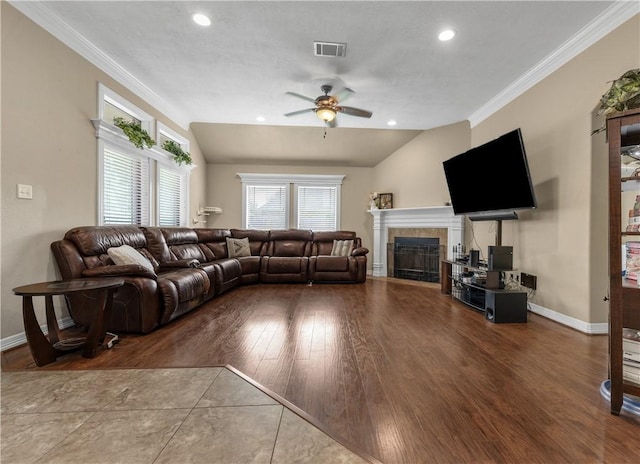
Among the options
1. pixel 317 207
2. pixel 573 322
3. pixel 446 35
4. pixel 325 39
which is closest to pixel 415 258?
pixel 317 207

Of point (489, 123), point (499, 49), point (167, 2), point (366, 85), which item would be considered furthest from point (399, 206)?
point (167, 2)

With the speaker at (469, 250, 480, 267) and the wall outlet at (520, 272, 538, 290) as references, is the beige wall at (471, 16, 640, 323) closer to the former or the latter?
the wall outlet at (520, 272, 538, 290)

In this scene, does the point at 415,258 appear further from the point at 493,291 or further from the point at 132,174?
the point at 132,174

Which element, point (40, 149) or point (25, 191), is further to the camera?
point (40, 149)

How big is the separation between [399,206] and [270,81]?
3.79 m

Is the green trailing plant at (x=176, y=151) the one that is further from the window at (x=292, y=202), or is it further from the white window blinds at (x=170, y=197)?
the window at (x=292, y=202)

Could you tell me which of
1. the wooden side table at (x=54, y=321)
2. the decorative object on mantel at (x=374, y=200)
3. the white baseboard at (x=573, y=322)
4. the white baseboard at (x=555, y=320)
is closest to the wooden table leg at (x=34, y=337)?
the wooden side table at (x=54, y=321)

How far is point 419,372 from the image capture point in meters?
1.94

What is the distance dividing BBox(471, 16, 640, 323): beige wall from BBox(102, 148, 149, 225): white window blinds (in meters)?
5.33

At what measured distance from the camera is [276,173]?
6.80 meters

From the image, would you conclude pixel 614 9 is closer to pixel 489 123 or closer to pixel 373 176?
pixel 489 123

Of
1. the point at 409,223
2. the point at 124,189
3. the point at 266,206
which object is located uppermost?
the point at 266,206

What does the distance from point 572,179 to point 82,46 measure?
17.8 ft

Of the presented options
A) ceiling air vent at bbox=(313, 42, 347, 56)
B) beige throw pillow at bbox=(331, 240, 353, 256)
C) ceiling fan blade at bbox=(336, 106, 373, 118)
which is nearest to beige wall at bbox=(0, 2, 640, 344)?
ceiling fan blade at bbox=(336, 106, 373, 118)
